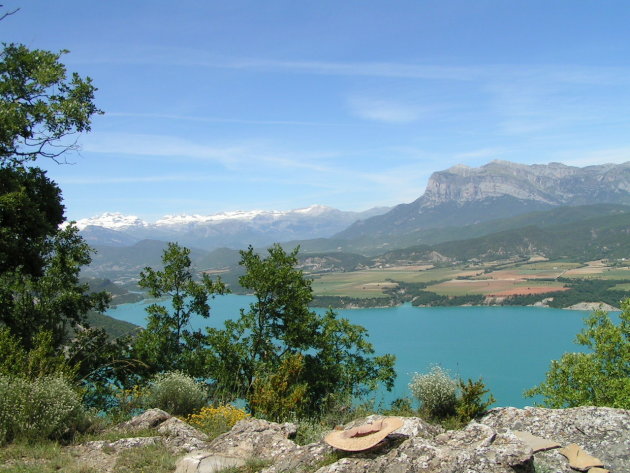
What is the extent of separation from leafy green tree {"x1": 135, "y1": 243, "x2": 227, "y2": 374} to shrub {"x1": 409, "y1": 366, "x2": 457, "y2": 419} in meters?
8.68

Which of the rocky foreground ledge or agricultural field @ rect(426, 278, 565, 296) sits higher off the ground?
the rocky foreground ledge

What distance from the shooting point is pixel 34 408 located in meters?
5.56

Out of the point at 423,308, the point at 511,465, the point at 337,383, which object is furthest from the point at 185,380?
the point at 423,308

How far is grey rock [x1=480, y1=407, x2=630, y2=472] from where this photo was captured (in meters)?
5.02

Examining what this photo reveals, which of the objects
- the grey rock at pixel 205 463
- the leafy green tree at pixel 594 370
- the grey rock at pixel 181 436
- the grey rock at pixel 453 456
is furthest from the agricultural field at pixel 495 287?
the grey rock at pixel 205 463

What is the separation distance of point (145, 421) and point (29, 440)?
5.13 feet

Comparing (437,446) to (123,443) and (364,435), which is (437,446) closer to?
(364,435)

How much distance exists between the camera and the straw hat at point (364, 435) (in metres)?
4.65

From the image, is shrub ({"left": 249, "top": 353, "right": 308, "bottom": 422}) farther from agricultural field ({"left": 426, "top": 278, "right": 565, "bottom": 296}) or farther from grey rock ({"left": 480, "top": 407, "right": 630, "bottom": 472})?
agricultural field ({"left": 426, "top": 278, "right": 565, "bottom": 296})

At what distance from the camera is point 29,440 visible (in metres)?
5.46

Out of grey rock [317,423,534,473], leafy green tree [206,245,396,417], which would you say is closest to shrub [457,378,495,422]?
grey rock [317,423,534,473]

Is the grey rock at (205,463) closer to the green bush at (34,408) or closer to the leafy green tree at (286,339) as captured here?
the green bush at (34,408)

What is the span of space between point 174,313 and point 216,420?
9104 mm

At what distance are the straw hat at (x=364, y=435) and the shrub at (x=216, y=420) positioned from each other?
2.36 m
